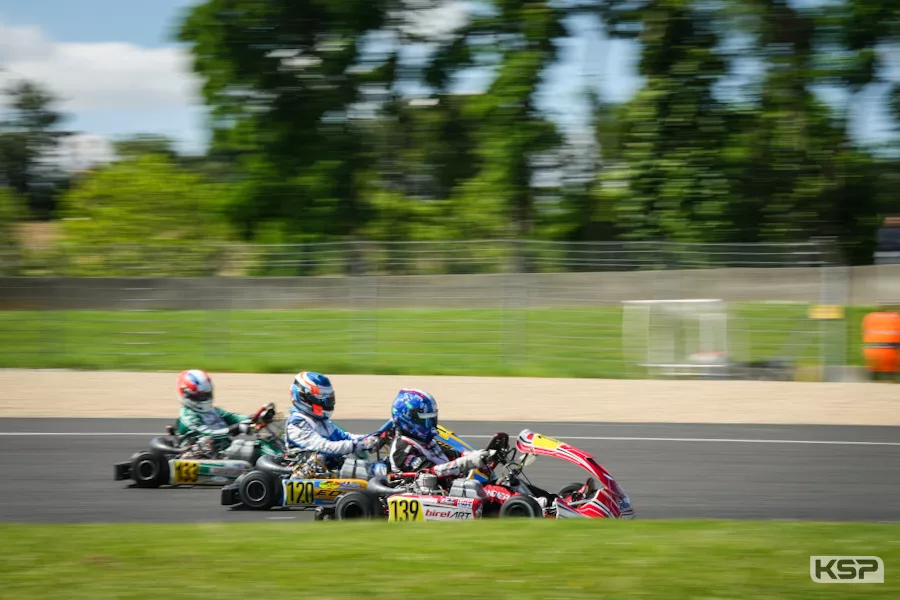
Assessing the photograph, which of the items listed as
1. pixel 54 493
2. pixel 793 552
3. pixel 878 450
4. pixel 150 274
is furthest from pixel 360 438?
pixel 150 274

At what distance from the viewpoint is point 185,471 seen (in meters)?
9.90

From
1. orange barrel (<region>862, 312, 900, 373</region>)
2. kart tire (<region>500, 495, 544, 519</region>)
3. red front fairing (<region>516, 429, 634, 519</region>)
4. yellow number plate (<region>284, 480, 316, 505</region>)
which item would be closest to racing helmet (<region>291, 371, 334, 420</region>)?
yellow number plate (<region>284, 480, 316, 505</region>)

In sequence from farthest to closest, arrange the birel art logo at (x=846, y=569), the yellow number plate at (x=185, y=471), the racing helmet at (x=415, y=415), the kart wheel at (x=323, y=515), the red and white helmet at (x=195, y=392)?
the red and white helmet at (x=195, y=392) → the yellow number plate at (x=185, y=471) → the racing helmet at (x=415, y=415) → the kart wheel at (x=323, y=515) → the birel art logo at (x=846, y=569)

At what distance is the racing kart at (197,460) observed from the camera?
9898mm

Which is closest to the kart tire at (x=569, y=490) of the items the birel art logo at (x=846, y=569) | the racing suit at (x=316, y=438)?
the racing suit at (x=316, y=438)

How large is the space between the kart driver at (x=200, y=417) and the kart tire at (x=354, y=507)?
2307 mm

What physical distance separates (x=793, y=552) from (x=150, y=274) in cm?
1686

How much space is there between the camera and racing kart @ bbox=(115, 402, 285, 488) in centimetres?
990

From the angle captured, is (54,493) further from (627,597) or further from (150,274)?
(150,274)

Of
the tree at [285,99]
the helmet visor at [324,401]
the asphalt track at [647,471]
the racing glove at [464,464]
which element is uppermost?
the tree at [285,99]

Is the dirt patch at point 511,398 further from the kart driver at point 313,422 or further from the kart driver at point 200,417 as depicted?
the kart driver at point 313,422

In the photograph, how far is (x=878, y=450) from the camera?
1187cm

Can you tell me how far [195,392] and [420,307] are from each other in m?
10.1

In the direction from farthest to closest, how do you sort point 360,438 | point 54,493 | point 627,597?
point 54,493
point 360,438
point 627,597
